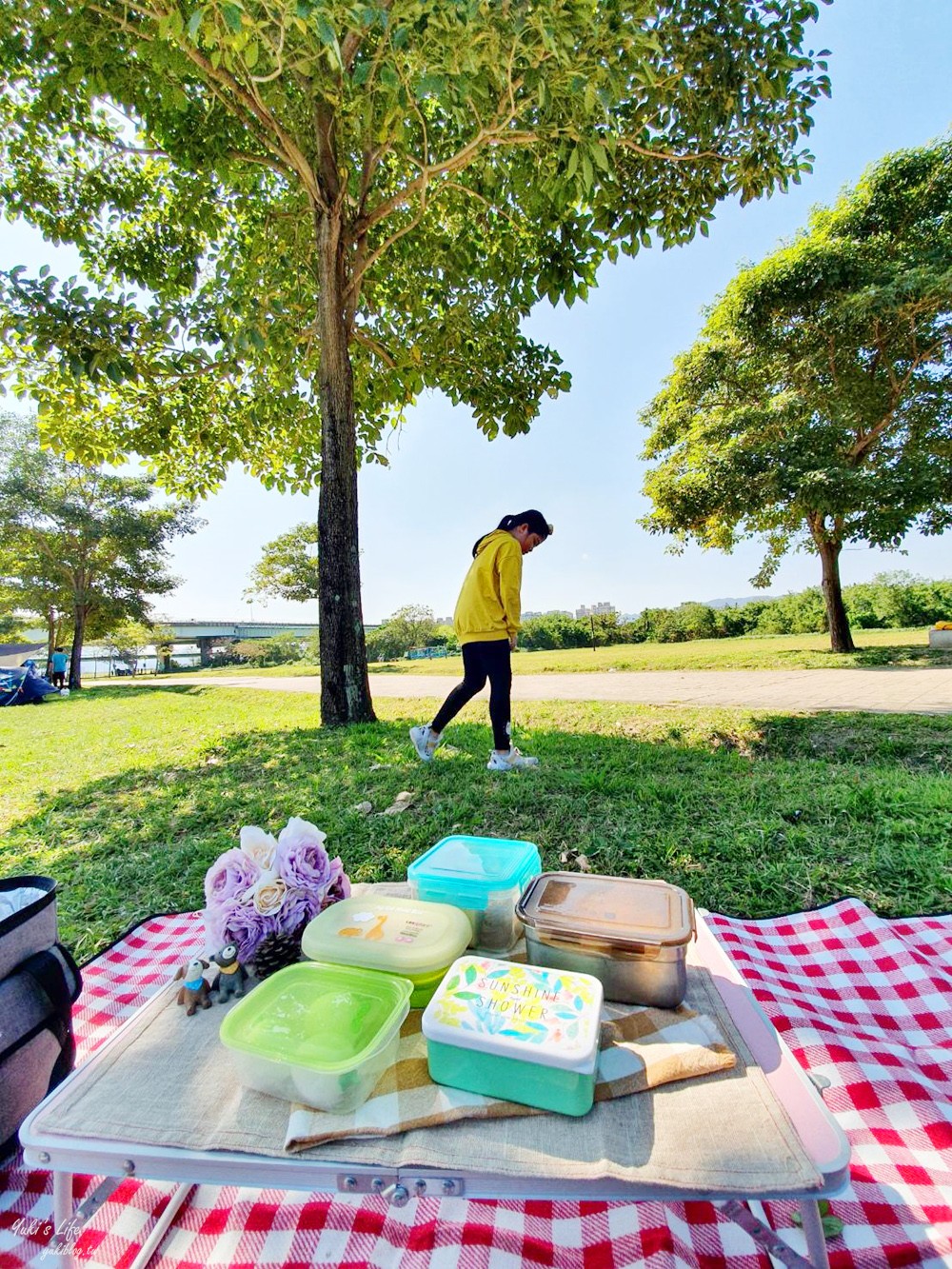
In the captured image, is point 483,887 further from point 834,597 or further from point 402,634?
point 402,634

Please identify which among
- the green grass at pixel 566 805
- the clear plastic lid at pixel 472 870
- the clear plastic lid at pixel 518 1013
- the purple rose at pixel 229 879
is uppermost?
the purple rose at pixel 229 879

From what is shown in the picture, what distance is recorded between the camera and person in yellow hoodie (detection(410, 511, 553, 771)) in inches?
139

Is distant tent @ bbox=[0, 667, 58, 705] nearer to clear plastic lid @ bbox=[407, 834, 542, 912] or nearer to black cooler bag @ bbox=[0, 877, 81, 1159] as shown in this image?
black cooler bag @ bbox=[0, 877, 81, 1159]

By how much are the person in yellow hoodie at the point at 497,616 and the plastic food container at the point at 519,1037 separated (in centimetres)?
262

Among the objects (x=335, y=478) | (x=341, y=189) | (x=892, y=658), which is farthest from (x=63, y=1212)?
(x=892, y=658)

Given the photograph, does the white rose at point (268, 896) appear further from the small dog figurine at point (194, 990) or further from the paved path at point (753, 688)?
the paved path at point (753, 688)

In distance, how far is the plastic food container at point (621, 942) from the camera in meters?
0.96

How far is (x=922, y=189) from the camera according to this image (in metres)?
8.39

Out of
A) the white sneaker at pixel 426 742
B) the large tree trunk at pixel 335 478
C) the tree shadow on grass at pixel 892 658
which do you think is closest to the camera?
the white sneaker at pixel 426 742

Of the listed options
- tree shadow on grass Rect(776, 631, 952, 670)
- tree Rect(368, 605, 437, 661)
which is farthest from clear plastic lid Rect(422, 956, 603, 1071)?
tree Rect(368, 605, 437, 661)

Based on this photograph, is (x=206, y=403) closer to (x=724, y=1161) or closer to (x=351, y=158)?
(x=351, y=158)

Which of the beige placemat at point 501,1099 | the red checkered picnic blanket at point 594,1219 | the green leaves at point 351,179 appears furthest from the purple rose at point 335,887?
the green leaves at point 351,179

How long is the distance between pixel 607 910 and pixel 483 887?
0.25 metres

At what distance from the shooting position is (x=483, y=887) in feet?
3.65
